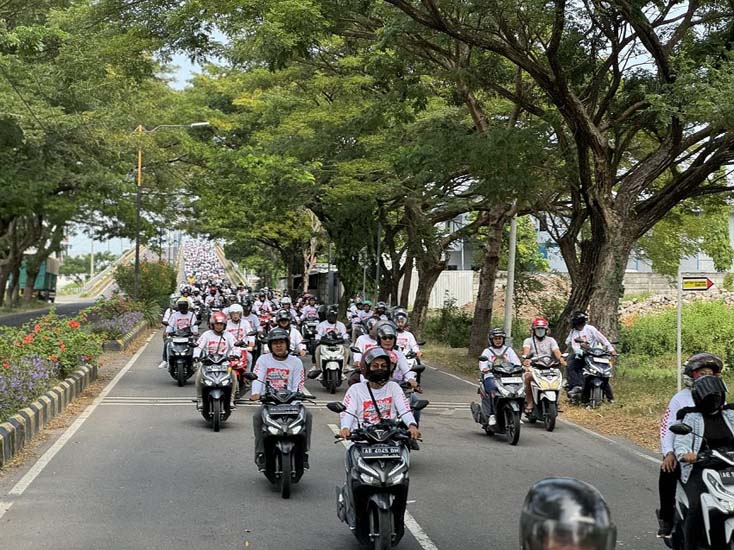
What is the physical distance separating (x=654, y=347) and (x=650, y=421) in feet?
70.1

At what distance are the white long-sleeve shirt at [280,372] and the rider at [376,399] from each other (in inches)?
Answer: 84.0

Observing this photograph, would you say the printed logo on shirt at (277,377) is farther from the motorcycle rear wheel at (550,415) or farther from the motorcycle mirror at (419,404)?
the motorcycle rear wheel at (550,415)

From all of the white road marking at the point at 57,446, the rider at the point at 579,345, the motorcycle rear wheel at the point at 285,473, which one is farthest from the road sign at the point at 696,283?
the white road marking at the point at 57,446

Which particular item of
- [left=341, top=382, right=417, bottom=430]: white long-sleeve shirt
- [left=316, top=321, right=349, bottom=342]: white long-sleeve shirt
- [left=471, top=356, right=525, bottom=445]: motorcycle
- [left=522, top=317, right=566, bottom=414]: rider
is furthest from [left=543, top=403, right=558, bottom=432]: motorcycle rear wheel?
[left=341, top=382, right=417, bottom=430]: white long-sleeve shirt

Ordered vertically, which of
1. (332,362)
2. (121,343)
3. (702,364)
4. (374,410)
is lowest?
(121,343)

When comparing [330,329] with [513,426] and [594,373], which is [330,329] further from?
[513,426]

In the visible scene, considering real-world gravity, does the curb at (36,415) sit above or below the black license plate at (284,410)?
below

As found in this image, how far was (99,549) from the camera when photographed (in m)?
6.96

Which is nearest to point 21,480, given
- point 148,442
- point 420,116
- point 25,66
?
point 148,442

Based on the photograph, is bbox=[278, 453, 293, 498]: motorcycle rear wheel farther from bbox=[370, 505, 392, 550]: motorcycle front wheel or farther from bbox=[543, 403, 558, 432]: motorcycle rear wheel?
bbox=[543, 403, 558, 432]: motorcycle rear wheel

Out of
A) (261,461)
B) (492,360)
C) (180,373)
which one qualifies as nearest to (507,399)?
(492,360)

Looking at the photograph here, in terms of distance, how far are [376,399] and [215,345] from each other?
631 cm

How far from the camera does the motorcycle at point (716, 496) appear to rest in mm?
5762

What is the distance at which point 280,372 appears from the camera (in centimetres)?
970
